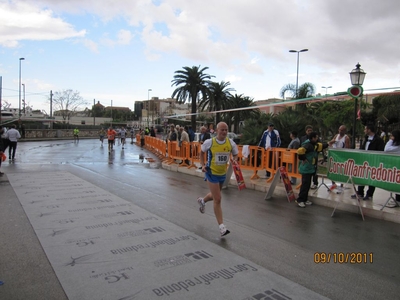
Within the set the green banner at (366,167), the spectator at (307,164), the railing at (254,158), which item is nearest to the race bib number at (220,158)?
the spectator at (307,164)

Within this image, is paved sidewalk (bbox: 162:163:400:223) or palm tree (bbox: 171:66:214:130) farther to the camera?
palm tree (bbox: 171:66:214:130)

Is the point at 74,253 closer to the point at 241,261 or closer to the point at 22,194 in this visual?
the point at 241,261

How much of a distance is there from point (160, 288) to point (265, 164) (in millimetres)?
7870

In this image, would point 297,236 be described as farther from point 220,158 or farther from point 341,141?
point 341,141

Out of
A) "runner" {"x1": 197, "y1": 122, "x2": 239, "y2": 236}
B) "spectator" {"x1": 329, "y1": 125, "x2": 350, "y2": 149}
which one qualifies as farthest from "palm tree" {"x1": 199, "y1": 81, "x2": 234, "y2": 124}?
"runner" {"x1": 197, "y1": 122, "x2": 239, "y2": 236}

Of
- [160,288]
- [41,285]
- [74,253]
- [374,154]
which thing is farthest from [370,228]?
[41,285]

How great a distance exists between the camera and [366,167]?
24.1 ft

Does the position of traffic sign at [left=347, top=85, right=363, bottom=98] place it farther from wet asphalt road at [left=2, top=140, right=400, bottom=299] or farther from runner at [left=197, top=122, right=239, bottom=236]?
runner at [left=197, top=122, right=239, bottom=236]

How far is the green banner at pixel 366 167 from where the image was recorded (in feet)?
22.5

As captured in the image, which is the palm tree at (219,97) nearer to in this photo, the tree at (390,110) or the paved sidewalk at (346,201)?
the tree at (390,110)
